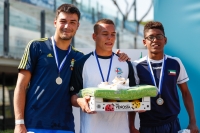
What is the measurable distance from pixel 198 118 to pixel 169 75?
118cm

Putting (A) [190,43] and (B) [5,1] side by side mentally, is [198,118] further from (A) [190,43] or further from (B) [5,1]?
(B) [5,1]

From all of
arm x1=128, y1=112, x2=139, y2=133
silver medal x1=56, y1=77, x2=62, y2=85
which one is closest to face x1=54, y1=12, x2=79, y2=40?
silver medal x1=56, y1=77, x2=62, y2=85

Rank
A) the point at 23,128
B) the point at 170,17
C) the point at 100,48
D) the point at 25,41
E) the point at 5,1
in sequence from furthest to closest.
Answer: the point at 25,41
the point at 5,1
the point at 170,17
the point at 100,48
the point at 23,128

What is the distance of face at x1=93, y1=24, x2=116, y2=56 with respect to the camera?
3912 mm

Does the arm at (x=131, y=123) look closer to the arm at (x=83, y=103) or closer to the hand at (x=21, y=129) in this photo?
the arm at (x=83, y=103)

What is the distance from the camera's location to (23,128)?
12.0 feet

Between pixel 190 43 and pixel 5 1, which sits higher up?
pixel 5 1

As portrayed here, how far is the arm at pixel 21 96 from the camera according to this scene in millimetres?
3658

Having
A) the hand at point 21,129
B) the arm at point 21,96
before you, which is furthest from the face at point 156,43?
the hand at point 21,129

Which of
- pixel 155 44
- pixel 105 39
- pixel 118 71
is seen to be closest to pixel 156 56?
pixel 155 44

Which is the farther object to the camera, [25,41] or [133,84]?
[25,41]

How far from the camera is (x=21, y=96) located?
12.2ft

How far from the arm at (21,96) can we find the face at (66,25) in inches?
20.1

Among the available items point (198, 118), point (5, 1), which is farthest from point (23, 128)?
point (5, 1)
